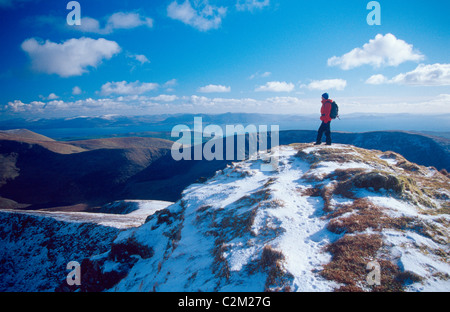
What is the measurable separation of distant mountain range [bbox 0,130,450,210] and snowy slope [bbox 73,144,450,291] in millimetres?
71730

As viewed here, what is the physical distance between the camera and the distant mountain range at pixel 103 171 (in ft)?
302

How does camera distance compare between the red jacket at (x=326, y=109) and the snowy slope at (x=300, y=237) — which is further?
the red jacket at (x=326, y=109)

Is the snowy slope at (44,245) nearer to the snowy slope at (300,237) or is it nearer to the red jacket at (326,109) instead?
the snowy slope at (300,237)

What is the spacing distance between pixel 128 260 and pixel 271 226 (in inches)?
461

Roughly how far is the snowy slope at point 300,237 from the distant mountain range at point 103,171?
235ft

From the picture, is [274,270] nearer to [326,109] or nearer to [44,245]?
[326,109]

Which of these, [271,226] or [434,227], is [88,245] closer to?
[271,226]

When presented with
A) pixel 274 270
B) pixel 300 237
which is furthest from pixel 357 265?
pixel 274 270

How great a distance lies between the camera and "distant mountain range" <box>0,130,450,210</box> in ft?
302

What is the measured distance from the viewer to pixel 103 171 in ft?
387

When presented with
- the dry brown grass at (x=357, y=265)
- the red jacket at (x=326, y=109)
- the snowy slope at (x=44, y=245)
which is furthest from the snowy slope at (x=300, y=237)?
the snowy slope at (x=44, y=245)

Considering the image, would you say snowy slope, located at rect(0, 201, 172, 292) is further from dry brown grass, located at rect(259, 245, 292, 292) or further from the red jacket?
the red jacket

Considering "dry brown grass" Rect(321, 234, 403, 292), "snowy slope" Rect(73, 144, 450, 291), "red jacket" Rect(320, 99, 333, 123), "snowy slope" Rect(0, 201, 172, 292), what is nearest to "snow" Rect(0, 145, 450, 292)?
"snowy slope" Rect(73, 144, 450, 291)

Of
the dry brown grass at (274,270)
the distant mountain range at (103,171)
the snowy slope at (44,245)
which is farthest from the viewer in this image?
the distant mountain range at (103,171)
